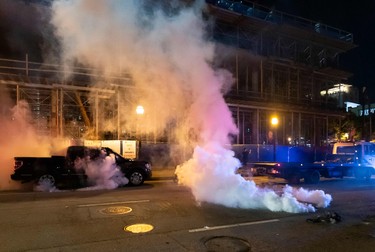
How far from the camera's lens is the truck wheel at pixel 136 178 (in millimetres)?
13227

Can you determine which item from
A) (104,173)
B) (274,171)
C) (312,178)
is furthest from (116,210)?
(312,178)

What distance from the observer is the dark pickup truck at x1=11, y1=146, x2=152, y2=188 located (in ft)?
40.1

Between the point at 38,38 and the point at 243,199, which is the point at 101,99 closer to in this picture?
the point at 38,38

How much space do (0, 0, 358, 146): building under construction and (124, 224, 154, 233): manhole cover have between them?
29.2ft

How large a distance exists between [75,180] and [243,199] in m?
6.75

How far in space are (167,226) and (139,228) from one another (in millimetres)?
570

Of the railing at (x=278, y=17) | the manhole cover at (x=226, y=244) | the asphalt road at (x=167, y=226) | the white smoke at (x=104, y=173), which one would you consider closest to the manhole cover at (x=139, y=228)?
the asphalt road at (x=167, y=226)

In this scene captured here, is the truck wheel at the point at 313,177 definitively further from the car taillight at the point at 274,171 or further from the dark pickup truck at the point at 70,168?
the dark pickup truck at the point at 70,168

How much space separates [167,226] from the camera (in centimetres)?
679

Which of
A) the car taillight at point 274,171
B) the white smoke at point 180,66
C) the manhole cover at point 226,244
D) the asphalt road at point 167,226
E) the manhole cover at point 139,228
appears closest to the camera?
the manhole cover at point 226,244

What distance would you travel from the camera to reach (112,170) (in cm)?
1284

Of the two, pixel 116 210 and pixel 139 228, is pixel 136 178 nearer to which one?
pixel 116 210

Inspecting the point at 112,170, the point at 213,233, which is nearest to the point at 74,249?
the point at 213,233

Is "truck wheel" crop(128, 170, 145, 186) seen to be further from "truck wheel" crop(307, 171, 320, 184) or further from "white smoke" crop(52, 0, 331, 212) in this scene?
"truck wheel" crop(307, 171, 320, 184)
